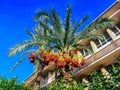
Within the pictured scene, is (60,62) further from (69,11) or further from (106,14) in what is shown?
(106,14)

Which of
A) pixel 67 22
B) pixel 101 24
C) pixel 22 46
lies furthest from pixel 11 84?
pixel 101 24

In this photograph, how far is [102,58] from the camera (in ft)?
71.4

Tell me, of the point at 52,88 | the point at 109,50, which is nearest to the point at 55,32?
the point at 109,50

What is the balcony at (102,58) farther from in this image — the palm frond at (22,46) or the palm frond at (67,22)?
the palm frond at (22,46)

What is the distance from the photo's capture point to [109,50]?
2150 centimetres

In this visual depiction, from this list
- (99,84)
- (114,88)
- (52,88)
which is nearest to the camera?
(114,88)

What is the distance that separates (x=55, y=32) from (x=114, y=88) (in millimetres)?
11553

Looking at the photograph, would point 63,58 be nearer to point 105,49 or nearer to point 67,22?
point 67,22

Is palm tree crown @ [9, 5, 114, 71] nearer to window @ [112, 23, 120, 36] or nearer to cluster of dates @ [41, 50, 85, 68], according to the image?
cluster of dates @ [41, 50, 85, 68]

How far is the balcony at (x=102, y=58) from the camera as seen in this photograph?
2106 centimetres

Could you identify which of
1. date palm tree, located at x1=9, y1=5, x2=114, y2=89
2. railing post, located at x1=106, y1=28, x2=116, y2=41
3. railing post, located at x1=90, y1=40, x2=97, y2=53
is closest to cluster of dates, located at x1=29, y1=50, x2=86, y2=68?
date palm tree, located at x1=9, y1=5, x2=114, y2=89

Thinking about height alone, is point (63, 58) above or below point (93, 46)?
below

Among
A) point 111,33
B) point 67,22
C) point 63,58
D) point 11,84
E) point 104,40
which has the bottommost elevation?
point 11,84

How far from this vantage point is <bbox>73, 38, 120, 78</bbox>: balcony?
21062 mm
